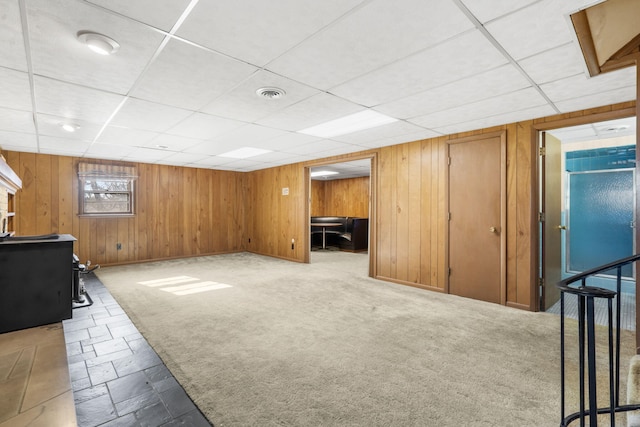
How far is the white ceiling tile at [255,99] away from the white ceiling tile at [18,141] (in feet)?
10.2

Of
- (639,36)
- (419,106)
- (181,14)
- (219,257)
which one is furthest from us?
(219,257)

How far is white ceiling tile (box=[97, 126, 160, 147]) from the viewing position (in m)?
4.09

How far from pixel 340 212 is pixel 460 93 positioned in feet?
27.1

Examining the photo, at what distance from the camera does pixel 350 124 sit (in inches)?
149

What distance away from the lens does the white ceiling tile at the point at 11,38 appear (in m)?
1.59

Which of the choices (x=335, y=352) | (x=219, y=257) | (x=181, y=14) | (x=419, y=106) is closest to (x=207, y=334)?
(x=335, y=352)

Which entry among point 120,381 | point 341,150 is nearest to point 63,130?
point 120,381

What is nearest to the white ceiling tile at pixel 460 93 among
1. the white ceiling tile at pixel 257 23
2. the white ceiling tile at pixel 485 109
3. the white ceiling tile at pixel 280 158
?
the white ceiling tile at pixel 485 109

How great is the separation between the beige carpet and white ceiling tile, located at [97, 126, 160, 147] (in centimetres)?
222

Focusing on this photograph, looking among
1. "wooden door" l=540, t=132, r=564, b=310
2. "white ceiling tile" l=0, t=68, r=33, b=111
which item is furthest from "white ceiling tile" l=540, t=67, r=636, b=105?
"white ceiling tile" l=0, t=68, r=33, b=111

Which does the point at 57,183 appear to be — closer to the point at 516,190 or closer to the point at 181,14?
the point at 181,14

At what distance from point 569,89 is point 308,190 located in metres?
4.84

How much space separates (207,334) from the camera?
2.84 metres

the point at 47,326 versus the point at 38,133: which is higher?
the point at 38,133
